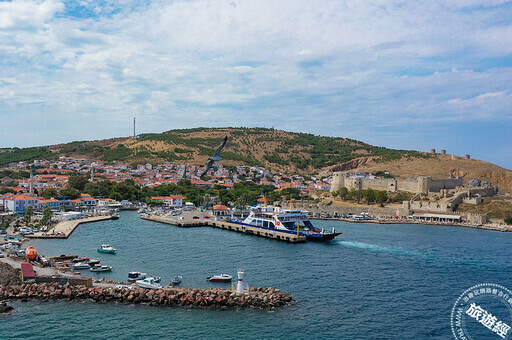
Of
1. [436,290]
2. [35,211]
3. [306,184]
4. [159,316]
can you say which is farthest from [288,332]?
[306,184]

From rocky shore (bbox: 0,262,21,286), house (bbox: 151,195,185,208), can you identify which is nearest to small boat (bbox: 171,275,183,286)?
rocky shore (bbox: 0,262,21,286)

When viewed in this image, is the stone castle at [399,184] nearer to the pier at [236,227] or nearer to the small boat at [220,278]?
the pier at [236,227]

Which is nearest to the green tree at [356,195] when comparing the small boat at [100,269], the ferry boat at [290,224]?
the ferry boat at [290,224]

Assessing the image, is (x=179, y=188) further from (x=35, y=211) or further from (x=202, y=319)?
(x=202, y=319)

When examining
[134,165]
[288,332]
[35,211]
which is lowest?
[288,332]

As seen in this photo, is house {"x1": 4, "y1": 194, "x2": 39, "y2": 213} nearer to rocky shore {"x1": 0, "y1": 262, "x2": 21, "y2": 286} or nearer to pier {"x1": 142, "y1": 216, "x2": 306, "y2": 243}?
pier {"x1": 142, "y1": 216, "x2": 306, "y2": 243}

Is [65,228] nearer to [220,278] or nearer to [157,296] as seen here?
[220,278]
